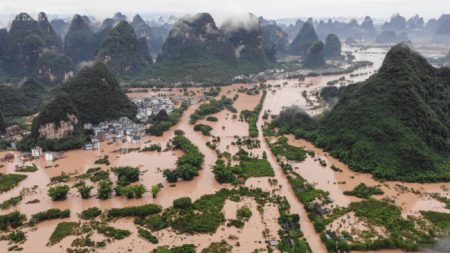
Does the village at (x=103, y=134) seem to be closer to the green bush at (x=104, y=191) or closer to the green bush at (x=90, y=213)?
the green bush at (x=104, y=191)

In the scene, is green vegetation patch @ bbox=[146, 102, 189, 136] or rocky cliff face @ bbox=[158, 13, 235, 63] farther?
rocky cliff face @ bbox=[158, 13, 235, 63]

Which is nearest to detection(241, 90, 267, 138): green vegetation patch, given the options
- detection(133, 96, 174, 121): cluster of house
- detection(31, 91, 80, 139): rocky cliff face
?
detection(133, 96, 174, 121): cluster of house

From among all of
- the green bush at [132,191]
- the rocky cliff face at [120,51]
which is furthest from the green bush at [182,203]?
the rocky cliff face at [120,51]

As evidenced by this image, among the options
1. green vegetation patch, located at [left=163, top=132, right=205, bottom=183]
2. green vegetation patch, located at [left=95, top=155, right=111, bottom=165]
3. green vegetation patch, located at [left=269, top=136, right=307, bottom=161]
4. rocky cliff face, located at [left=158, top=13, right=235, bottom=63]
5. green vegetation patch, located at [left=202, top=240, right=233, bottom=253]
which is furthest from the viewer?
rocky cliff face, located at [left=158, top=13, right=235, bottom=63]

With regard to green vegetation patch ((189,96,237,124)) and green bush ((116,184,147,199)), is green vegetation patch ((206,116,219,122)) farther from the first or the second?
green bush ((116,184,147,199))

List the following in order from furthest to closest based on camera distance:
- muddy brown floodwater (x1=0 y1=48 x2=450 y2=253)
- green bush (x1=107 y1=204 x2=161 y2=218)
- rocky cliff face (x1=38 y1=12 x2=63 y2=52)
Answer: rocky cliff face (x1=38 y1=12 x2=63 y2=52) < green bush (x1=107 y1=204 x2=161 y2=218) < muddy brown floodwater (x1=0 y1=48 x2=450 y2=253)

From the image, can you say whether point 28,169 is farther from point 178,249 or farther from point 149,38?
point 149,38

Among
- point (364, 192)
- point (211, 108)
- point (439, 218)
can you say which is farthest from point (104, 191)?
point (211, 108)
